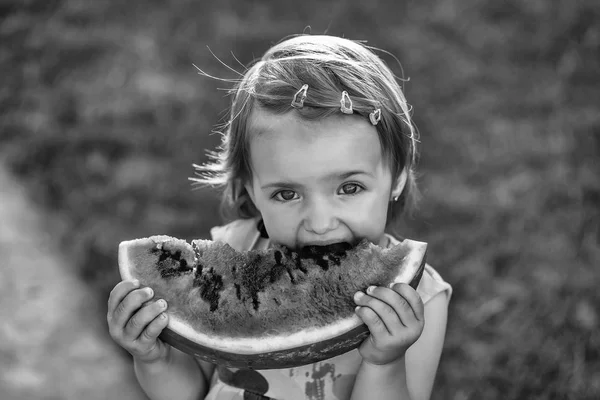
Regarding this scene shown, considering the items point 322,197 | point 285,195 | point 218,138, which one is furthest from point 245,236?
point 218,138

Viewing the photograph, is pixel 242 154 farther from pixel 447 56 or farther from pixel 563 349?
pixel 447 56

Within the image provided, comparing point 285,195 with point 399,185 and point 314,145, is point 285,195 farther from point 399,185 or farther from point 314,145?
point 399,185

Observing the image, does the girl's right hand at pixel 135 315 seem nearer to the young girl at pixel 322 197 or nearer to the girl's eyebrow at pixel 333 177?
the young girl at pixel 322 197

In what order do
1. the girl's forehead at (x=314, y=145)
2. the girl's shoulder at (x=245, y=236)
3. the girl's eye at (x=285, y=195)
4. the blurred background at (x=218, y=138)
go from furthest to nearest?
the blurred background at (x=218, y=138)
the girl's shoulder at (x=245, y=236)
the girl's eye at (x=285, y=195)
the girl's forehead at (x=314, y=145)

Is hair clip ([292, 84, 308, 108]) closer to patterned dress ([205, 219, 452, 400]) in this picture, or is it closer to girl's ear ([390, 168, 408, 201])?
girl's ear ([390, 168, 408, 201])

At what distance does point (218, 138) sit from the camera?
522 cm

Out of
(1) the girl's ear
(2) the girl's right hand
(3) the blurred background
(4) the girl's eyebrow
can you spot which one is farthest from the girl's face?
(3) the blurred background

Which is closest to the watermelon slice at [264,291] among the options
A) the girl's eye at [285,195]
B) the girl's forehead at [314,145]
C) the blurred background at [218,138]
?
the girl's eye at [285,195]

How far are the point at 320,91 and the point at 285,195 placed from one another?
35 cm

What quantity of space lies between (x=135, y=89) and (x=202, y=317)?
3.83 meters

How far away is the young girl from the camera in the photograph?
87.7 inches

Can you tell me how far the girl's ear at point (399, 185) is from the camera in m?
2.67

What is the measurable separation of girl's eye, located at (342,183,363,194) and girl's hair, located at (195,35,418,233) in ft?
0.54

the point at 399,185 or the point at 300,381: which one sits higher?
the point at 399,185
